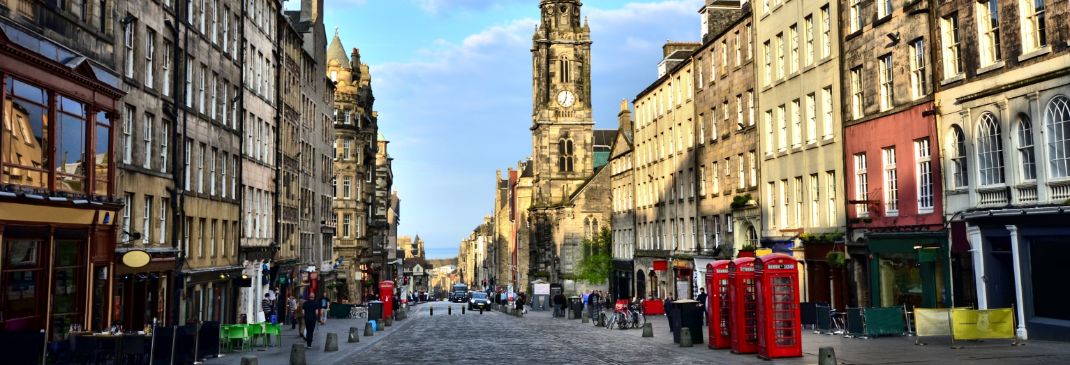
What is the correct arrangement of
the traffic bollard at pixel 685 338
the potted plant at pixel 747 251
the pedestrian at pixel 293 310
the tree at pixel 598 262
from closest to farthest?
1. the traffic bollard at pixel 685 338
2. the potted plant at pixel 747 251
3. the pedestrian at pixel 293 310
4. the tree at pixel 598 262

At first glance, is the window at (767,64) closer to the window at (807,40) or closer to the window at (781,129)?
the window at (781,129)

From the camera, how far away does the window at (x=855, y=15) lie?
33156mm

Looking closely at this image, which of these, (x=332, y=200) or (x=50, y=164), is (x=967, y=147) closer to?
(x=50, y=164)

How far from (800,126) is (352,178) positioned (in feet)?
145

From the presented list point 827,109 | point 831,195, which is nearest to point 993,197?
point 831,195

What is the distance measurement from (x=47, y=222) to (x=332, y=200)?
2002 inches

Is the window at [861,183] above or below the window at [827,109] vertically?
below

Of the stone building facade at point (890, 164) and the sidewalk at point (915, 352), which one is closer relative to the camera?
the sidewalk at point (915, 352)

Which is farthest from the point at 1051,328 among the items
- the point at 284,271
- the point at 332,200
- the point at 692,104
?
the point at 332,200

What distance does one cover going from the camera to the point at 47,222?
20609 mm

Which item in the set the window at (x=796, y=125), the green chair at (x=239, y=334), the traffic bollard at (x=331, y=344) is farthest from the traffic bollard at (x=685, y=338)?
the window at (x=796, y=125)

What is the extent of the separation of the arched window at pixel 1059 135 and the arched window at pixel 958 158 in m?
3.74

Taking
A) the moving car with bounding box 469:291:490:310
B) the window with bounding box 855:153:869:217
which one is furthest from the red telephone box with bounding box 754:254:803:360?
the moving car with bounding box 469:291:490:310

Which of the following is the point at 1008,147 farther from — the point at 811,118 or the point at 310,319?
the point at 310,319
